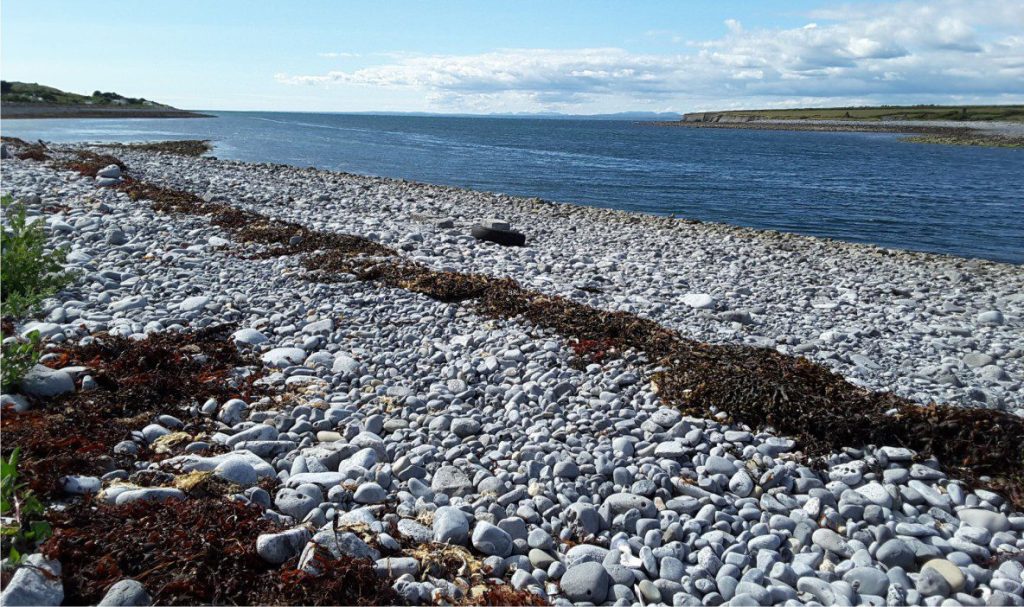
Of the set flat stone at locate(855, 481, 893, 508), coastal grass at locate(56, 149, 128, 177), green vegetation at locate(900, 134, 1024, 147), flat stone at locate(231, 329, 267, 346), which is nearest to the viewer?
flat stone at locate(855, 481, 893, 508)

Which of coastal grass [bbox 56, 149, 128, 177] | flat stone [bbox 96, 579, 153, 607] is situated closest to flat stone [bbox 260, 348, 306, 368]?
flat stone [bbox 96, 579, 153, 607]

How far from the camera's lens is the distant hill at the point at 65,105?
7281 centimetres

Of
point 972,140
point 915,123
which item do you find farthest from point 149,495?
point 915,123

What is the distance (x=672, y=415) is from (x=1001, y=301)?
915 centimetres

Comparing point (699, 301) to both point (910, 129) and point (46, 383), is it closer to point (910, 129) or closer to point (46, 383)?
point (46, 383)

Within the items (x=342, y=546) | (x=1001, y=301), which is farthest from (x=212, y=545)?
(x=1001, y=301)

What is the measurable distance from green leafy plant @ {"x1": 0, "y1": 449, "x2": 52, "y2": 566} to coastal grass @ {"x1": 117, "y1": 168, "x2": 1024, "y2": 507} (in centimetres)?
470

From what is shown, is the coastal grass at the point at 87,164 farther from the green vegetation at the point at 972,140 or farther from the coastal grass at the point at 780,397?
the green vegetation at the point at 972,140

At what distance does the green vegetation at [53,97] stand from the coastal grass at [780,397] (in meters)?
78.4

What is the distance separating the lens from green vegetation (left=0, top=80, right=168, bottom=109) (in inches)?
3011

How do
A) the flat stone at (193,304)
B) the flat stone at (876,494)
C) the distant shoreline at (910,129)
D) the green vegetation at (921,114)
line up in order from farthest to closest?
the green vegetation at (921,114) < the distant shoreline at (910,129) < the flat stone at (193,304) < the flat stone at (876,494)

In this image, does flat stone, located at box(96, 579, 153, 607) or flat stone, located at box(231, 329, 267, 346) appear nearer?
flat stone, located at box(96, 579, 153, 607)

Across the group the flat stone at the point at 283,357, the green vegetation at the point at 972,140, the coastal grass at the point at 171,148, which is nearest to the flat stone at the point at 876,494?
the flat stone at the point at 283,357

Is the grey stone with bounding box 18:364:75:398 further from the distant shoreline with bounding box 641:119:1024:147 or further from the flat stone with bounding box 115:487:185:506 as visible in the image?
the distant shoreline with bounding box 641:119:1024:147
